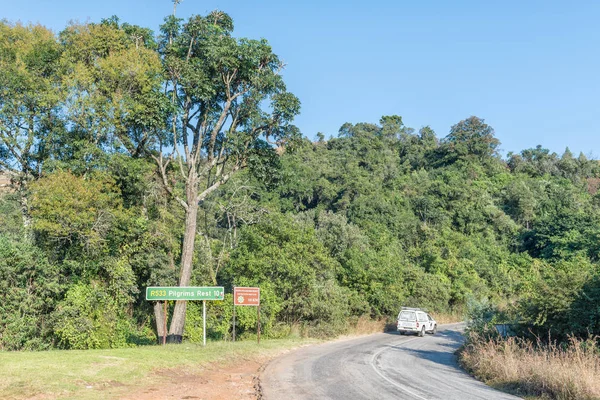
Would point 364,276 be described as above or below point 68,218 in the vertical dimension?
below

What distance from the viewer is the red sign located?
21.5 meters

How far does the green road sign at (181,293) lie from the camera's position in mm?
18844

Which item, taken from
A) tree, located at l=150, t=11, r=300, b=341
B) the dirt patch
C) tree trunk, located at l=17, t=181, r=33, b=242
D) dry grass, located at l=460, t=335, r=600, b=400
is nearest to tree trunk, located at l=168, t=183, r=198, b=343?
tree, located at l=150, t=11, r=300, b=341

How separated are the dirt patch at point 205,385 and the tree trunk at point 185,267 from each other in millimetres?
7768

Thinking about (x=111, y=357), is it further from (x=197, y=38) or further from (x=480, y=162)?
(x=480, y=162)

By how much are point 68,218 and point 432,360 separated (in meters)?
15.9

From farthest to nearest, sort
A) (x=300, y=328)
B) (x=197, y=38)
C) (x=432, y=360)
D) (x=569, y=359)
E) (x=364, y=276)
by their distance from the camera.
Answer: (x=364, y=276) → (x=300, y=328) → (x=197, y=38) → (x=432, y=360) → (x=569, y=359)

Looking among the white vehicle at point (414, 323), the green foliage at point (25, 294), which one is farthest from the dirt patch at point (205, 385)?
the white vehicle at point (414, 323)

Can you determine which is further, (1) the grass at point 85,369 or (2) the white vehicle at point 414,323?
(2) the white vehicle at point 414,323

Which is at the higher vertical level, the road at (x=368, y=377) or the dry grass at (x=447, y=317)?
the road at (x=368, y=377)

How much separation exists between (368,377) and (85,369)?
7.49 metres

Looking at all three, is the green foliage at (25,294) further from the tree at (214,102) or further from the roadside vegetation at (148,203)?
the tree at (214,102)

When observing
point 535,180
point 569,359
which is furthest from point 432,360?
point 535,180

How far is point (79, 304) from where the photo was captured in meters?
22.3
